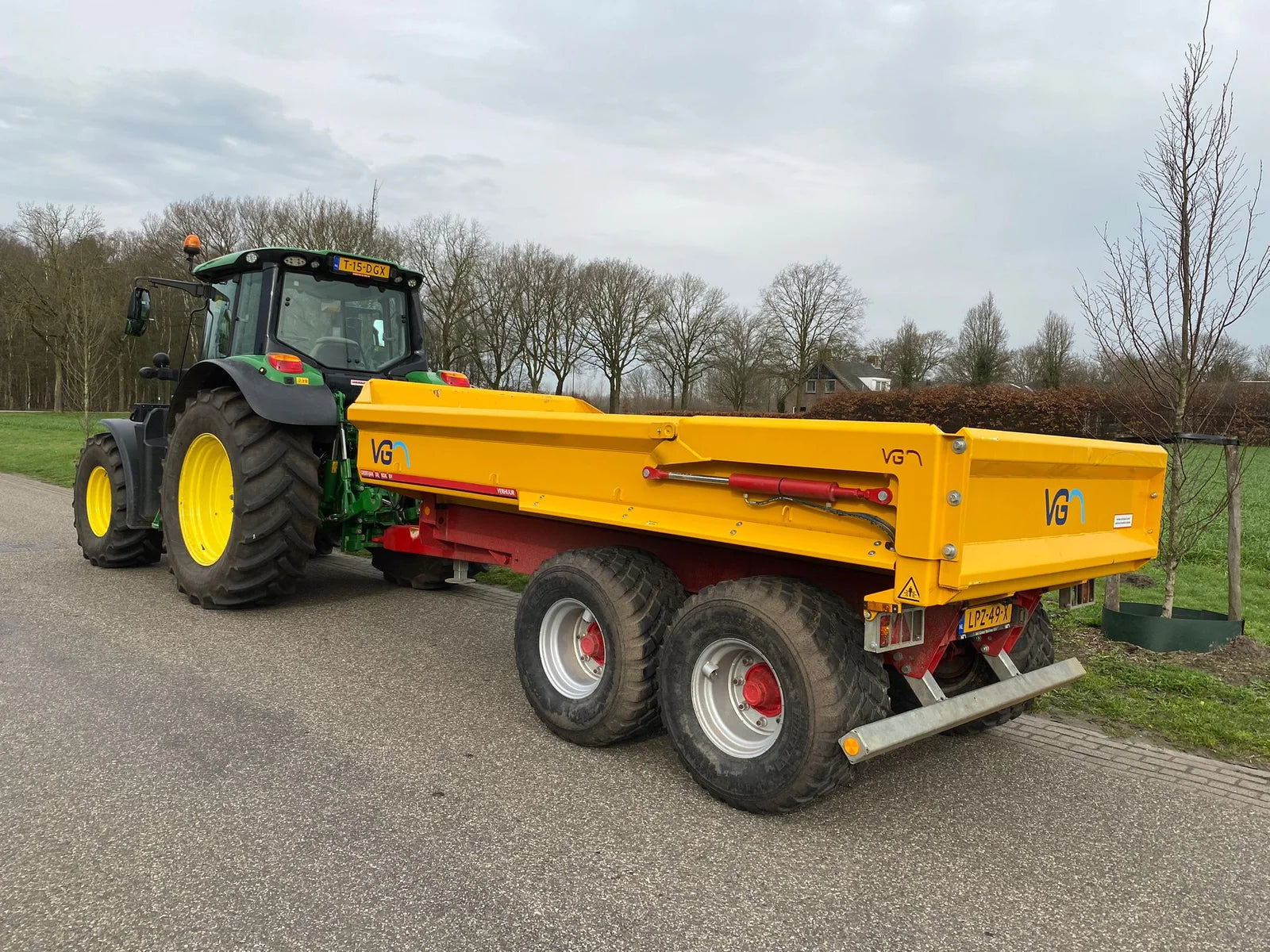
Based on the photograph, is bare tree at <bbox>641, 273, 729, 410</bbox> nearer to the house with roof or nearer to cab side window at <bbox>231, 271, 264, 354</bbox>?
the house with roof

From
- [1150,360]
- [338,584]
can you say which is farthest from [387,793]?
[1150,360]

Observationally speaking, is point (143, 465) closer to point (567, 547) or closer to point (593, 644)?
point (567, 547)

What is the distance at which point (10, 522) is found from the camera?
963 centimetres

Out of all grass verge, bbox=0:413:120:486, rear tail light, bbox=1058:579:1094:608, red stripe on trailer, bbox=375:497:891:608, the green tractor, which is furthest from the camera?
grass verge, bbox=0:413:120:486

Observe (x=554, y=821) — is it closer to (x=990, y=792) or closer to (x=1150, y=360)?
(x=990, y=792)

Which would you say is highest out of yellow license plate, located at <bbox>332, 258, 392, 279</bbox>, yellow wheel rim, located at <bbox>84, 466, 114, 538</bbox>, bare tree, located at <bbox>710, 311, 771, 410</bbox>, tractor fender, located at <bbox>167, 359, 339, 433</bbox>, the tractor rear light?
bare tree, located at <bbox>710, 311, 771, 410</bbox>

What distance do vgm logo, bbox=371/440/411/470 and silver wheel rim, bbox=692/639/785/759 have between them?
2.10 m

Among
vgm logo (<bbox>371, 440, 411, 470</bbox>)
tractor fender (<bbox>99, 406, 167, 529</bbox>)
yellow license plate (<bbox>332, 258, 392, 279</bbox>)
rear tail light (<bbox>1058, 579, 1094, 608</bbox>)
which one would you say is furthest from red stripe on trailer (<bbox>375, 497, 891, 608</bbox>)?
tractor fender (<bbox>99, 406, 167, 529</bbox>)

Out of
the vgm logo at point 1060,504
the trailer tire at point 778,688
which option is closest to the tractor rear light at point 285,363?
the trailer tire at point 778,688

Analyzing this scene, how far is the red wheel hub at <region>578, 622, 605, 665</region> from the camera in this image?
392cm

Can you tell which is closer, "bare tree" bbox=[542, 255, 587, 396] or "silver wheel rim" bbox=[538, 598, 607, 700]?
"silver wheel rim" bbox=[538, 598, 607, 700]

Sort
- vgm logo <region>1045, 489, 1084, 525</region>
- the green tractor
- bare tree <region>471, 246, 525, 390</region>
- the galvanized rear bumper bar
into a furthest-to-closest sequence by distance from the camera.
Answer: bare tree <region>471, 246, 525, 390</region> → the green tractor → vgm logo <region>1045, 489, 1084, 525</region> → the galvanized rear bumper bar

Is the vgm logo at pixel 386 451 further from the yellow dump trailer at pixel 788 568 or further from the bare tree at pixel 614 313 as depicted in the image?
the bare tree at pixel 614 313

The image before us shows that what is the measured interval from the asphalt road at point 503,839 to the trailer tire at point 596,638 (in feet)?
0.56
